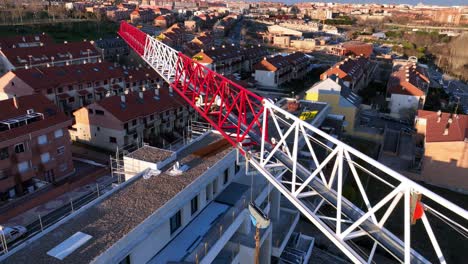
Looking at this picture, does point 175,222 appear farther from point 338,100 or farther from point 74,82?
point 74,82

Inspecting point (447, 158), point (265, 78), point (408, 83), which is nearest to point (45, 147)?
point (447, 158)

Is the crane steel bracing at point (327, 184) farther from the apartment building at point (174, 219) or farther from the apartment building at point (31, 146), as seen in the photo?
the apartment building at point (31, 146)

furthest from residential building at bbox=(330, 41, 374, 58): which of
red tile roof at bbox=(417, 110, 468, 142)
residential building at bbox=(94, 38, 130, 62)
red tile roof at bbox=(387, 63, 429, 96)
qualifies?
red tile roof at bbox=(417, 110, 468, 142)

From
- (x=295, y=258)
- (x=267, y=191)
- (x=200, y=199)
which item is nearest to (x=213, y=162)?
(x=200, y=199)

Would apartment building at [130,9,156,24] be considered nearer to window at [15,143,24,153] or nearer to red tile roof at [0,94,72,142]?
red tile roof at [0,94,72,142]

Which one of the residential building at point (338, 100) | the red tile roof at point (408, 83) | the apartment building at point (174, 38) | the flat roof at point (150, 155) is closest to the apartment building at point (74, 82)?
the residential building at point (338, 100)

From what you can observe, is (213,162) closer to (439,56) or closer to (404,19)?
(439,56)

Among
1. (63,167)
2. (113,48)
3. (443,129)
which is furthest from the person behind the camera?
(113,48)
